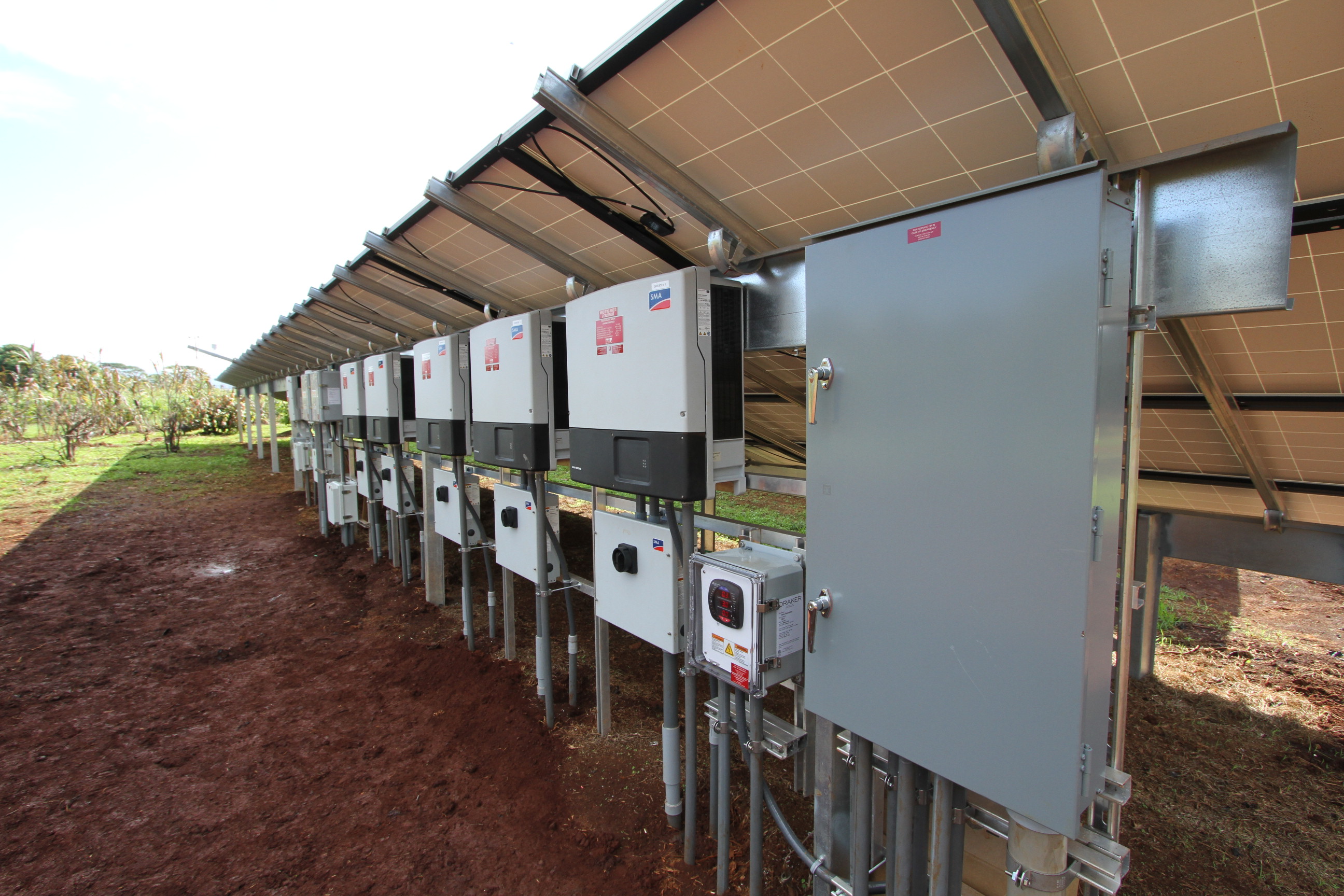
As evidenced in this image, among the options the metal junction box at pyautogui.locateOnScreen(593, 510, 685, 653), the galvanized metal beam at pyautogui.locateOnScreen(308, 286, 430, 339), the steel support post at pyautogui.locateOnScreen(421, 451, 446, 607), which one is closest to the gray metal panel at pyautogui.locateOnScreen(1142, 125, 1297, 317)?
the metal junction box at pyautogui.locateOnScreen(593, 510, 685, 653)

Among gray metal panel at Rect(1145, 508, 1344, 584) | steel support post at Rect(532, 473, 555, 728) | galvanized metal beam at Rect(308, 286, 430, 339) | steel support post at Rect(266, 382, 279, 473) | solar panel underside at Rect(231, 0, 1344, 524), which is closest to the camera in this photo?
solar panel underside at Rect(231, 0, 1344, 524)

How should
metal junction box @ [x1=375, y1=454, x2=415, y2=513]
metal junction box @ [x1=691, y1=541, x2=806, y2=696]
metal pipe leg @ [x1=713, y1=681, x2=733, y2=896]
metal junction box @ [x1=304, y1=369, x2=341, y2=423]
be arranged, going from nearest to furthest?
metal junction box @ [x1=691, y1=541, x2=806, y2=696]
metal pipe leg @ [x1=713, y1=681, x2=733, y2=896]
metal junction box @ [x1=375, y1=454, x2=415, y2=513]
metal junction box @ [x1=304, y1=369, x2=341, y2=423]

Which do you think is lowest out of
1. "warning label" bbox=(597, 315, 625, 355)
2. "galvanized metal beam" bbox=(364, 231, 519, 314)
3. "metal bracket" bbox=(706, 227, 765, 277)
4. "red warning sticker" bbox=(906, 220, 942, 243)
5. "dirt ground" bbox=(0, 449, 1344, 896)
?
"dirt ground" bbox=(0, 449, 1344, 896)

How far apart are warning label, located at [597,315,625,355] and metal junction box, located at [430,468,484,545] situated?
7.61 ft

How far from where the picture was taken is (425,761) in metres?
3.04

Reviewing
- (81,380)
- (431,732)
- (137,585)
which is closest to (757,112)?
(431,732)

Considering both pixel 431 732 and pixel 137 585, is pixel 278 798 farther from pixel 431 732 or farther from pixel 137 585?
pixel 137 585

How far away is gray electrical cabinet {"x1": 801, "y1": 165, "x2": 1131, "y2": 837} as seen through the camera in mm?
1138

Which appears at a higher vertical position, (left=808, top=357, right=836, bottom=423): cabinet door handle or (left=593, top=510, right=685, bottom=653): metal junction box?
(left=808, top=357, right=836, bottom=423): cabinet door handle

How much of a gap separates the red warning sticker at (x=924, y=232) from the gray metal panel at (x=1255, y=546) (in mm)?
2717

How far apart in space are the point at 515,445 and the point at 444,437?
106 centimetres

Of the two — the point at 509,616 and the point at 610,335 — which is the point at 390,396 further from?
the point at 610,335

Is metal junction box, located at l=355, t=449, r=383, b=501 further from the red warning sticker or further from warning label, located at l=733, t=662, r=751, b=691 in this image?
the red warning sticker

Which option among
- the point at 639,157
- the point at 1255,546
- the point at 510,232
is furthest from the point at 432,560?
the point at 1255,546
